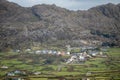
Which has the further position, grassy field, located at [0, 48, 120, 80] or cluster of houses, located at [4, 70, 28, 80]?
grassy field, located at [0, 48, 120, 80]

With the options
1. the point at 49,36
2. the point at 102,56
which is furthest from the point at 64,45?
the point at 102,56

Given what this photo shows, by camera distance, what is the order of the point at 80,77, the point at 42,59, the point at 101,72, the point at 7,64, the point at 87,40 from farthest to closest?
the point at 87,40 → the point at 42,59 → the point at 7,64 → the point at 101,72 → the point at 80,77

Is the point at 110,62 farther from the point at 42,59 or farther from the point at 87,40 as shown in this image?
the point at 87,40

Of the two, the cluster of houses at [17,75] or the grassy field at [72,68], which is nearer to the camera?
the cluster of houses at [17,75]

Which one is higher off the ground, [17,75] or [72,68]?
[72,68]

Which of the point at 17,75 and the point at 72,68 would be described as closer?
the point at 17,75

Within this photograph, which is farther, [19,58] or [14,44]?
[14,44]

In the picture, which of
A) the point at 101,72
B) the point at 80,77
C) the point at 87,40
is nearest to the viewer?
the point at 80,77
